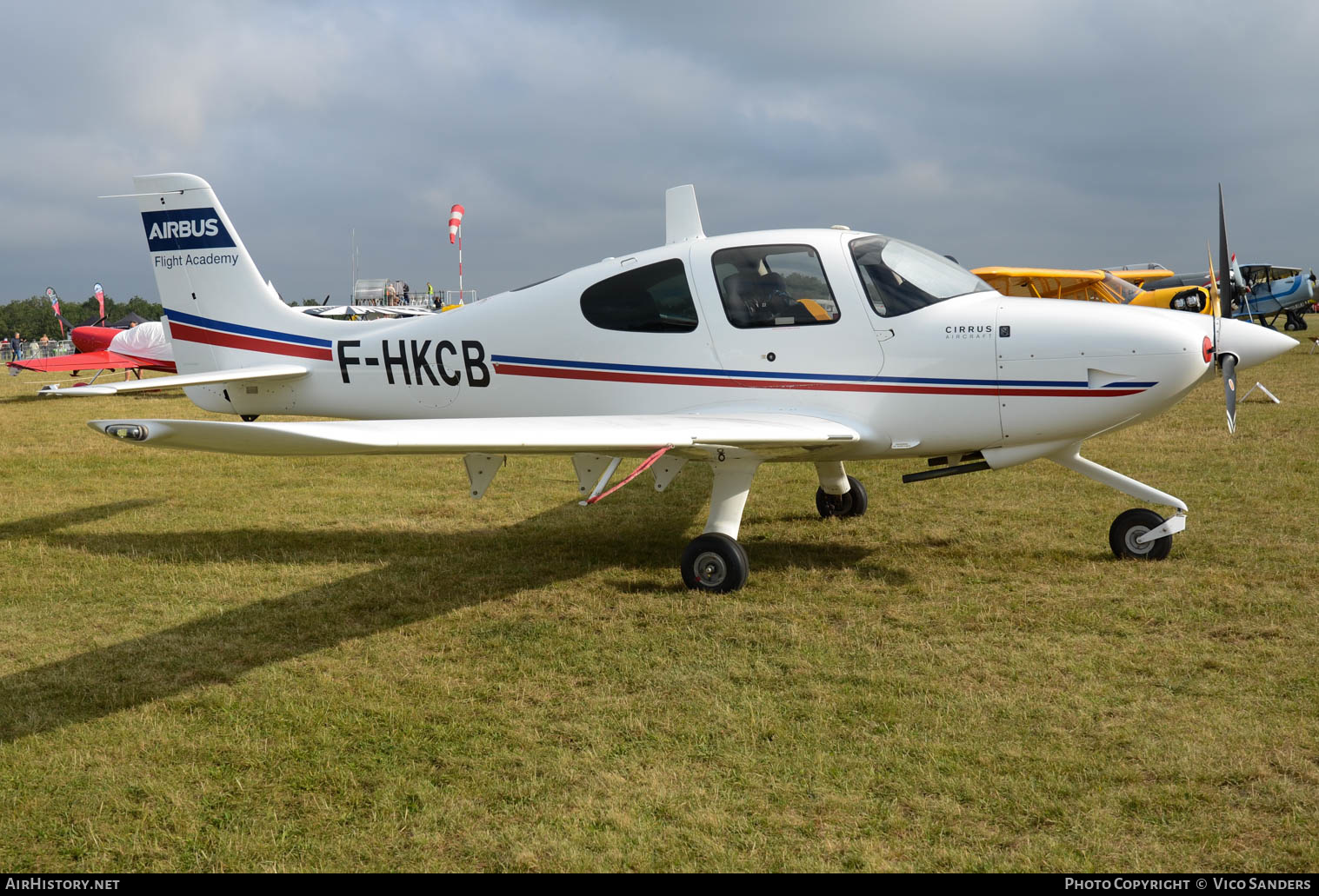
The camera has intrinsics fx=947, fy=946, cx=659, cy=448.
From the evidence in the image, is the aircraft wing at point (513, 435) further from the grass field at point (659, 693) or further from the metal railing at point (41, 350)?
the metal railing at point (41, 350)

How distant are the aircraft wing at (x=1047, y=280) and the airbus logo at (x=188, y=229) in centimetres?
1739

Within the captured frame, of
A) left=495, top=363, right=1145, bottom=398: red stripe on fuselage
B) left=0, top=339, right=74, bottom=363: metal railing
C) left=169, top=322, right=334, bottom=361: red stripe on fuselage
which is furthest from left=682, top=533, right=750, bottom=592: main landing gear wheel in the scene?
left=0, top=339, right=74, bottom=363: metal railing

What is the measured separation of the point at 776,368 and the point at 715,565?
1365 mm

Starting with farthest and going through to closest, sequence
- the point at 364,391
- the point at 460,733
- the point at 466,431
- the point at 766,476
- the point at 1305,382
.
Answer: the point at 1305,382 → the point at 766,476 → the point at 364,391 → the point at 466,431 → the point at 460,733

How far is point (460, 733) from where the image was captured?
394cm

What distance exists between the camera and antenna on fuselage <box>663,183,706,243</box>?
768 centimetres

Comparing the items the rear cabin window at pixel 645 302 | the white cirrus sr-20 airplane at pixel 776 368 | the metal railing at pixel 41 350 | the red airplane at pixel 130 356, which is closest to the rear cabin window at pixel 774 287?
the white cirrus sr-20 airplane at pixel 776 368

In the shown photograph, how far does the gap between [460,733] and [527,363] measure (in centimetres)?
348

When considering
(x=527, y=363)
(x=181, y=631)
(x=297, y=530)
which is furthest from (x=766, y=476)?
(x=181, y=631)

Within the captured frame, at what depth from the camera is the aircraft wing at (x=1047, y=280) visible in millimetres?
21531

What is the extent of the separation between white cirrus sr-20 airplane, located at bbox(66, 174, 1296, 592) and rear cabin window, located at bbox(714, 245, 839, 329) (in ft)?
0.04

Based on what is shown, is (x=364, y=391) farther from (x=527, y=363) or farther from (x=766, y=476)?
(x=766, y=476)
